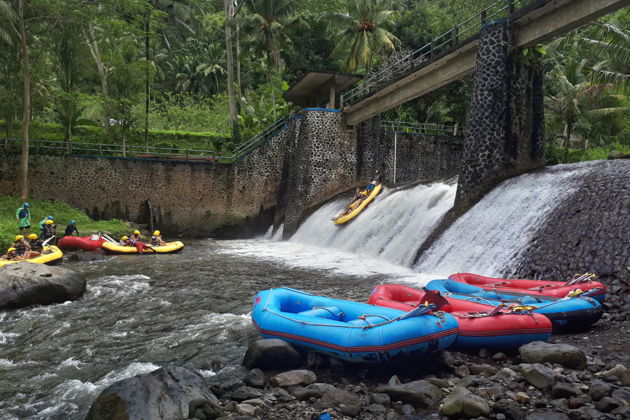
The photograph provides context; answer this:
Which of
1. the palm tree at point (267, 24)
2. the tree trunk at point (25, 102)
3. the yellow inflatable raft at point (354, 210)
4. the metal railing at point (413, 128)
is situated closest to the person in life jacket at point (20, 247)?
the tree trunk at point (25, 102)

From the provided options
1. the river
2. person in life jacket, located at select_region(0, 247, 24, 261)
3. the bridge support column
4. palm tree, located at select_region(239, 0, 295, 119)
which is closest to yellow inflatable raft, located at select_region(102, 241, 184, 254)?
the river

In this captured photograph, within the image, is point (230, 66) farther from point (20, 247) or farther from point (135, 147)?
point (20, 247)

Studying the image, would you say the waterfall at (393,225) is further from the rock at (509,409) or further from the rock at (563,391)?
the rock at (509,409)

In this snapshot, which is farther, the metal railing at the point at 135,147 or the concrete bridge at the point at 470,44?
the metal railing at the point at 135,147

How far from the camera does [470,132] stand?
15766 mm

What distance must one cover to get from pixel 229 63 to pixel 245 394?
95.9 ft

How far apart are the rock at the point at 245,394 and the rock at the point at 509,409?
104 inches

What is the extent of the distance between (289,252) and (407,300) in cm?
1152

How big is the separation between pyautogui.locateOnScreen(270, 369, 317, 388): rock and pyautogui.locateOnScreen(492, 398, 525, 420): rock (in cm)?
221

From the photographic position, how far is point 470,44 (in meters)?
16.7

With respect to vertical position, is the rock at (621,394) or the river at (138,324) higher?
the rock at (621,394)

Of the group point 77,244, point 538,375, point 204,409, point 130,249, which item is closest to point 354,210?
point 130,249

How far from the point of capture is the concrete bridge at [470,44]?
42.8 ft

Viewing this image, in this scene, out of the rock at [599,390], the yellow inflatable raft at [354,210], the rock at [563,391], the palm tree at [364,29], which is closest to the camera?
the rock at [599,390]
